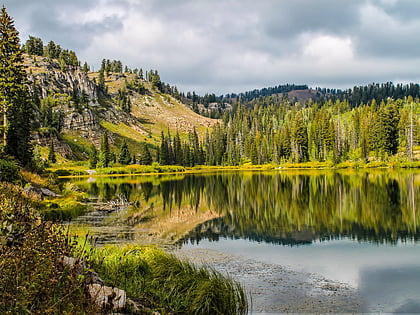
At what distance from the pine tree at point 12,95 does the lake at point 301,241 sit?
1963 centimetres

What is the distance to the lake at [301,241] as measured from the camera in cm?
1360

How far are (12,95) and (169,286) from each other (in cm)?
5492

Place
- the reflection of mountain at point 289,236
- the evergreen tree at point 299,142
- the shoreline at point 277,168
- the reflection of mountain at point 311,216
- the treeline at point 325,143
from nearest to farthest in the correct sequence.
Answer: the reflection of mountain at point 289,236, the reflection of mountain at point 311,216, the shoreline at point 277,168, the treeline at point 325,143, the evergreen tree at point 299,142

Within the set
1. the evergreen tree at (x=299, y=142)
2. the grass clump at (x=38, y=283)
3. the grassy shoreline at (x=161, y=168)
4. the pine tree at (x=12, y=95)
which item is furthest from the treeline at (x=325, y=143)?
the grass clump at (x=38, y=283)

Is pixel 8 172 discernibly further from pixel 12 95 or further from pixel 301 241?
pixel 12 95

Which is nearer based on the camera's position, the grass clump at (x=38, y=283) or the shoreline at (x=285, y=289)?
the grass clump at (x=38, y=283)

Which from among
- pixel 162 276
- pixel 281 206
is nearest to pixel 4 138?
pixel 281 206

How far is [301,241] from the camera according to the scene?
2291 cm

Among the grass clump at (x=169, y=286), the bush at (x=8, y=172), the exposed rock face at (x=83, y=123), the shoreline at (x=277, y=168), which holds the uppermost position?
the exposed rock face at (x=83, y=123)

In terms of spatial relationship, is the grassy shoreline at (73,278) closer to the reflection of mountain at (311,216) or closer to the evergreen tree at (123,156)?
the reflection of mountain at (311,216)

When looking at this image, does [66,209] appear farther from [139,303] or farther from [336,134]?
[336,134]

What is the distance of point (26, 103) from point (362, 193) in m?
52.5

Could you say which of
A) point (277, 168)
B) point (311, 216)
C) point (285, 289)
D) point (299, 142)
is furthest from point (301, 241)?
point (299, 142)

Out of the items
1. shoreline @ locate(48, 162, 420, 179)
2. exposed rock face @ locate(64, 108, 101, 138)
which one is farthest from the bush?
exposed rock face @ locate(64, 108, 101, 138)
